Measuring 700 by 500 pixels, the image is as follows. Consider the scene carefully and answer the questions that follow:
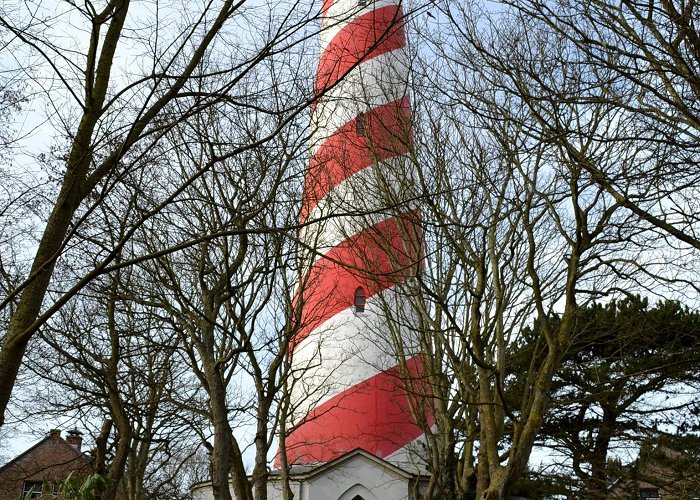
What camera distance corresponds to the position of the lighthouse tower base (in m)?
16.6

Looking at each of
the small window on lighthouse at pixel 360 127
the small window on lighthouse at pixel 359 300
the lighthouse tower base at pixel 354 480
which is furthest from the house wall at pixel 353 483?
the small window on lighthouse at pixel 360 127

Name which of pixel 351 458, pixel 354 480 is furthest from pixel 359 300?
pixel 354 480

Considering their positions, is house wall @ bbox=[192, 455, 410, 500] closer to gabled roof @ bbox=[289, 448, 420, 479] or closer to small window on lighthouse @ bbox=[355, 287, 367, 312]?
gabled roof @ bbox=[289, 448, 420, 479]

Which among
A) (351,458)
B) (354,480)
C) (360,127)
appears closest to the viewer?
(360,127)

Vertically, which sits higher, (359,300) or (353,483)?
(359,300)

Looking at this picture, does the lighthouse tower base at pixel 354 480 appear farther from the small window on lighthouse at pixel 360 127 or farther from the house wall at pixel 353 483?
the small window on lighthouse at pixel 360 127

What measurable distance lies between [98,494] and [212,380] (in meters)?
1.74

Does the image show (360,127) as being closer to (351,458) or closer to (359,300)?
(359,300)

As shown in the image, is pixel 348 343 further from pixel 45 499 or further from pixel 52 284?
pixel 45 499

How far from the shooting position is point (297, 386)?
1673cm

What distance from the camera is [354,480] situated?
16781 mm

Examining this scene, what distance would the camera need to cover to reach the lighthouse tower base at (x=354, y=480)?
16609mm

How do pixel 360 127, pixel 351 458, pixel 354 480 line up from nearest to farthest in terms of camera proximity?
pixel 360 127 → pixel 351 458 → pixel 354 480

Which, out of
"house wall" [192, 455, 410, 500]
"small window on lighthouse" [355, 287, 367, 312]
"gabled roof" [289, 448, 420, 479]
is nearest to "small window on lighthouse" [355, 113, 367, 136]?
"small window on lighthouse" [355, 287, 367, 312]
